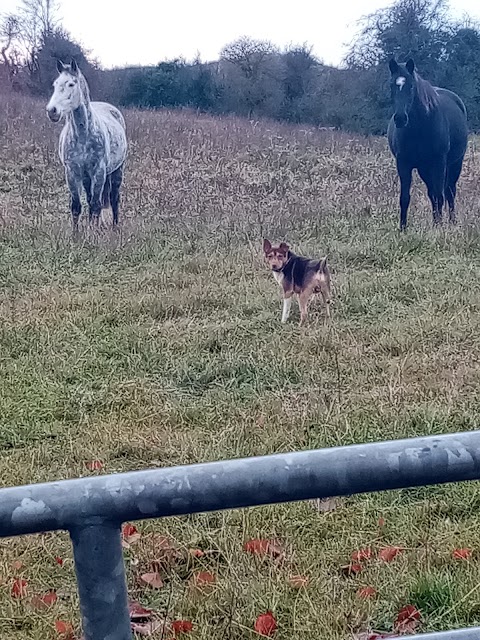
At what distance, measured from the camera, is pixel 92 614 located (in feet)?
2.31

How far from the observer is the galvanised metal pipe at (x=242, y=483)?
673 millimetres

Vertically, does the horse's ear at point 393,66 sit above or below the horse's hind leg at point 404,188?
above

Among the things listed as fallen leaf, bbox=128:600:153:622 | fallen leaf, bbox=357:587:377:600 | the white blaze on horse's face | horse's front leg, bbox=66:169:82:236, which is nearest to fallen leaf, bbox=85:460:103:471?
fallen leaf, bbox=128:600:153:622

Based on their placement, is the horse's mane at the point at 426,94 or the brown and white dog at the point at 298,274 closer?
the brown and white dog at the point at 298,274

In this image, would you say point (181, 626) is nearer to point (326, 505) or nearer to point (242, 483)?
point (326, 505)

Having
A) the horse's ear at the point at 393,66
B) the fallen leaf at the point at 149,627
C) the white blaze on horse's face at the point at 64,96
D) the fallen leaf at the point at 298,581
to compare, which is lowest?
the fallen leaf at the point at 149,627

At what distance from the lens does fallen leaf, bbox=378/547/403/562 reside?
2141 millimetres

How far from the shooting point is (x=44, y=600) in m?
1.98

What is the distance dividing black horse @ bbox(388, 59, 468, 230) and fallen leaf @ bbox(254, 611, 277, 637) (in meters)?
5.76

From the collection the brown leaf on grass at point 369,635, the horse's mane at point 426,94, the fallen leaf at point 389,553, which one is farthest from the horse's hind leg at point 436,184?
the brown leaf on grass at point 369,635

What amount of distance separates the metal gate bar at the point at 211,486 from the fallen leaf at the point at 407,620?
4.36 ft

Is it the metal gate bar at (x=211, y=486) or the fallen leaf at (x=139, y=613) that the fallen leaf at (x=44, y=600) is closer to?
the fallen leaf at (x=139, y=613)

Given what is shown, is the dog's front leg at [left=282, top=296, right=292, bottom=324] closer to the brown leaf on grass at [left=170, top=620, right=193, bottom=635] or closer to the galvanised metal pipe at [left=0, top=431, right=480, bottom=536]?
the brown leaf on grass at [left=170, top=620, right=193, bottom=635]

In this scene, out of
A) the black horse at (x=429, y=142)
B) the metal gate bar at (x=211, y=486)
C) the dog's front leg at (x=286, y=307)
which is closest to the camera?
the metal gate bar at (x=211, y=486)
